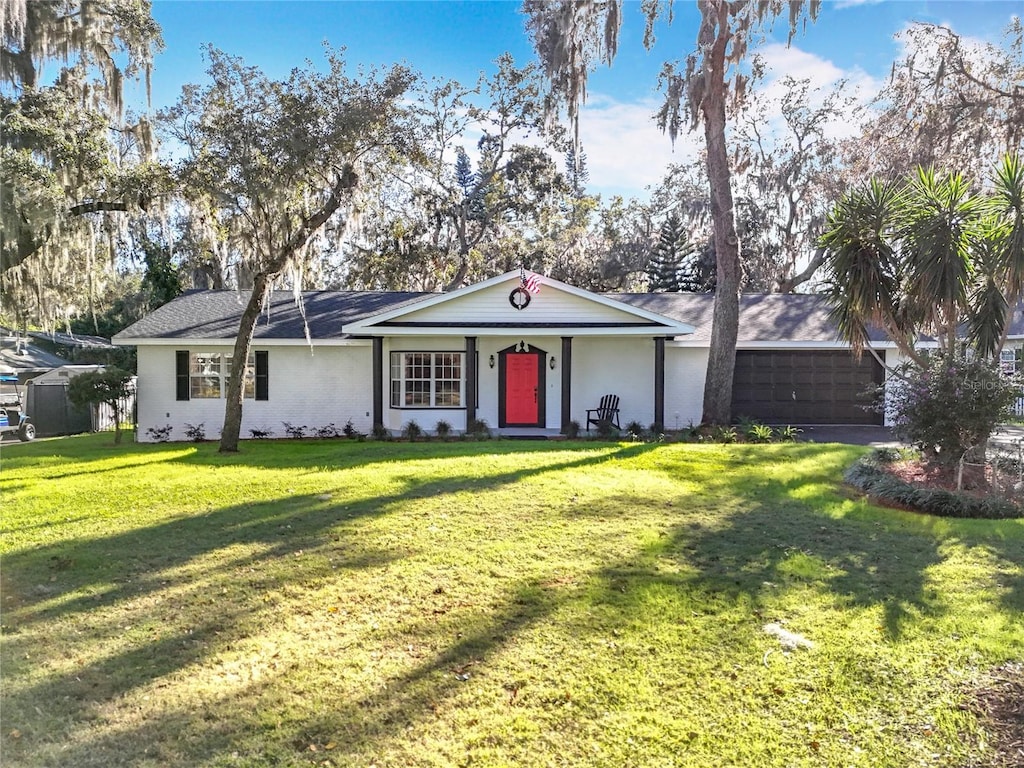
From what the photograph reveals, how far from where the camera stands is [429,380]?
16219 millimetres

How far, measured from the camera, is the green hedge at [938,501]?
8117 mm

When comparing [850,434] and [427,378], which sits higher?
[427,378]

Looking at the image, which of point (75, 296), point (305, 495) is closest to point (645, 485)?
point (305, 495)

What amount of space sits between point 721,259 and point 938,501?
888cm

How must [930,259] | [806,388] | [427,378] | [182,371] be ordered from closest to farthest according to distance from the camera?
[930,259] → [182,371] → [427,378] → [806,388]

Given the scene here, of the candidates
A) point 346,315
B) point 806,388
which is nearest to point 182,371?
point 346,315

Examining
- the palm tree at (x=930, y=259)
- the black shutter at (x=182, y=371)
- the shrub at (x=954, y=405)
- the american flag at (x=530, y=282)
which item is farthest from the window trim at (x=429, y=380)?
the shrub at (x=954, y=405)

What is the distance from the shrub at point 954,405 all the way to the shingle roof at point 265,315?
10.2 m

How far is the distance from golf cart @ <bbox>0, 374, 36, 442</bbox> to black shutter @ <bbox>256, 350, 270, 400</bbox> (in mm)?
5909

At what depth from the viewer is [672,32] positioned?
679 inches

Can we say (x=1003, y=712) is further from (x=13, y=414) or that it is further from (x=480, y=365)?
(x=13, y=414)

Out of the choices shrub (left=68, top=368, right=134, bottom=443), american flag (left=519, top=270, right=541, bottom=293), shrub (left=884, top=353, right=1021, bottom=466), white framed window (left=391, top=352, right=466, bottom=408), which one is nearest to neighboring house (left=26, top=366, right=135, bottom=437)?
shrub (left=68, top=368, right=134, bottom=443)

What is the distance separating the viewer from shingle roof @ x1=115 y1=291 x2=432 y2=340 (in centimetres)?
1565

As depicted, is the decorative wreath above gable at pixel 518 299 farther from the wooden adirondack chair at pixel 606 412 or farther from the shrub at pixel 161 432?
the shrub at pixel 161 432
